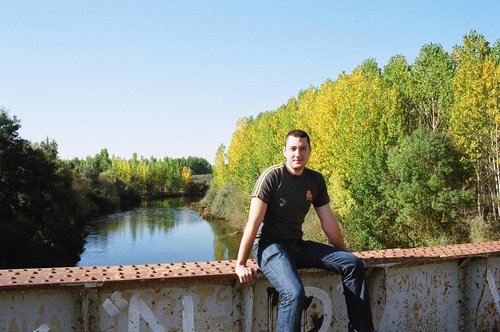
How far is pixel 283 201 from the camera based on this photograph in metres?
4.10

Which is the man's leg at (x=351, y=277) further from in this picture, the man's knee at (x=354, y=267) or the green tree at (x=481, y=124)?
the green tree at (x=481, y=124)

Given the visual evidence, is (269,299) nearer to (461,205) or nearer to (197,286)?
(197,286)

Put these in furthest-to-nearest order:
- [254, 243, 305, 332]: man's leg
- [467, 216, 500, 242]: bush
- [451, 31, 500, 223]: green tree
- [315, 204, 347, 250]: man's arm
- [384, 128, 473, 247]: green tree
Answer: [384, 128, 473, 247]: green tree < [451, 31, 500, 223]: green tree < [467, 216, 500, 242]: bush < [315, 204, 347, 250]: man's arm < [254, 243, 305, 332]: man's leg

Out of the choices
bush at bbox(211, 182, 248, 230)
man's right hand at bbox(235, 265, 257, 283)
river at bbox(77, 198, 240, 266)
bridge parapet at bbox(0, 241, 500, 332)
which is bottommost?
river at bbox(77, 198, 240, 266)

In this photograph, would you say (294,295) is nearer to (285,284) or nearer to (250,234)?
(285,284)

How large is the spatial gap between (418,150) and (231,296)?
2446 centimetres

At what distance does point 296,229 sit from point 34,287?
208cm

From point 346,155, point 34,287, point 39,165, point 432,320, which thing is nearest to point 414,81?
point 346,155

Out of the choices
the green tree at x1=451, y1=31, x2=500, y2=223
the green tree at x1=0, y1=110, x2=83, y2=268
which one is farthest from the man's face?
the green tree at x1=0, y1=110, x2=83, y2=268

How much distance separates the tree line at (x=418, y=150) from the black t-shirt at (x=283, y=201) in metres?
22.5

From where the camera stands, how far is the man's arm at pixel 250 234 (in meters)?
3.80

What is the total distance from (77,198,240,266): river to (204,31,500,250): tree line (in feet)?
39.0

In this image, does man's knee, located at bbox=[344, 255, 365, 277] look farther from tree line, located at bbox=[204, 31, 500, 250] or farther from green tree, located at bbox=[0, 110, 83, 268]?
green tree, located at bbox=[0, 110, 83, 268]

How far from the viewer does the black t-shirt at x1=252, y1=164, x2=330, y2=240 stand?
161 inches
